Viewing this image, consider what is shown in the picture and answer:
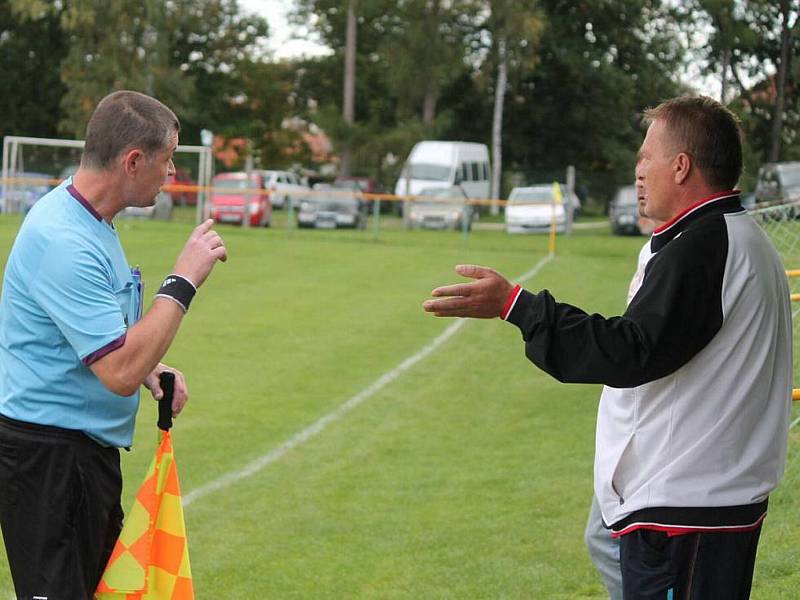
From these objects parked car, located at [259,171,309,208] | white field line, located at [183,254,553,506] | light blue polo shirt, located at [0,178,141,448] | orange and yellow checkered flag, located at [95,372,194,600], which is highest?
light blue polo shirt, located at [0,178,141,448]

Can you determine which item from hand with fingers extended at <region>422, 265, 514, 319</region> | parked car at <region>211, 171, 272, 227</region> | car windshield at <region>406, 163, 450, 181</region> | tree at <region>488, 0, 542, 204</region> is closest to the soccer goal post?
parked car at <region>211, 171, 272, 227</region>

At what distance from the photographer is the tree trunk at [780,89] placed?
60.4 feet

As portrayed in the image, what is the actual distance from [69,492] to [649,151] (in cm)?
182

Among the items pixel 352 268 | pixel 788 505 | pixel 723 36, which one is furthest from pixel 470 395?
pixel 723 36

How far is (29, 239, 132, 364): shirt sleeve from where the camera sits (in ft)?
11.1

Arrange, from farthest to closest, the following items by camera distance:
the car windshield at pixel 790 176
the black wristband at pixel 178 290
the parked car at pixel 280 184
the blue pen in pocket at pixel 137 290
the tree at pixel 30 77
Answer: the tree at pixel 30 77 < the parked car at pixel 280 184 < the car windshield at pixel 790 176 < the blue pen in pocket at pixel 137 290 < the black wristband at pixel 178 290

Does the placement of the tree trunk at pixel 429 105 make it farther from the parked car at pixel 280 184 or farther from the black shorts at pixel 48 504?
the black shorts at pixel 48 504

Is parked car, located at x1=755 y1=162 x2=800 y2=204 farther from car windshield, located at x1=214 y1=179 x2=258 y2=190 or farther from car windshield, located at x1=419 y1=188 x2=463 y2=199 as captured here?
car windshield, located at x1=214 y1=179 x2=258 y2=190

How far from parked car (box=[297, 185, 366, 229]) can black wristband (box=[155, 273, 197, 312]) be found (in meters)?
31.8

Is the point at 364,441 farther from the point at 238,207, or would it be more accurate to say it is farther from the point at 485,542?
the point at 238,207

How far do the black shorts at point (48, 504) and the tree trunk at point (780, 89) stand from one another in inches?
601

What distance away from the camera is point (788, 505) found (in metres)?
7.44

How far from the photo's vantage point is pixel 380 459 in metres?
9.56

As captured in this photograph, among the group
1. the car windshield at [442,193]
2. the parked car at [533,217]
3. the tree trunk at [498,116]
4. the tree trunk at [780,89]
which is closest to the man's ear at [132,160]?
the tree trunk at [780,89]
